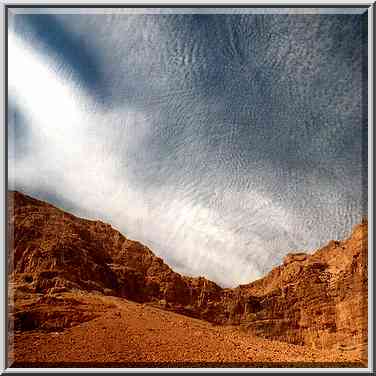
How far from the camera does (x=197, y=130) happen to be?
18.5 feet

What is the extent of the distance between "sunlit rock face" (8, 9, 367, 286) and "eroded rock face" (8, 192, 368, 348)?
9.1 inches

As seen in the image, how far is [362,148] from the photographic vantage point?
17.5 ft

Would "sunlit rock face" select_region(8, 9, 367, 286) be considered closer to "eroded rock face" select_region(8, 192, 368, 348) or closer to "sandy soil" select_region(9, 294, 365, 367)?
"eroded rock face" select_region(8, 192, 368, 348)

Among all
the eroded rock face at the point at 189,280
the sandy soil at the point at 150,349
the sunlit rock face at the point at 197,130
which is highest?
the sunlit rock face at the point at 197,130

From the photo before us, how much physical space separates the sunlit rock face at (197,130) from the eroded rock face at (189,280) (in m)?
0.23

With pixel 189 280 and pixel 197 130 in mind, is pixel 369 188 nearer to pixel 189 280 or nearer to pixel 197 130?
pixel 197 130

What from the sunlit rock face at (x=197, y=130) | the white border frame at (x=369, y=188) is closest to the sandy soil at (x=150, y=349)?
the white border frame at (x=369, y=188)

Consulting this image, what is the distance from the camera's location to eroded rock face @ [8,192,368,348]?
5.34 m

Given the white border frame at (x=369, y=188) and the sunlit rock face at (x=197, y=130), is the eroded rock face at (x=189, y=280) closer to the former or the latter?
the white border frame at (x=369, y=188)

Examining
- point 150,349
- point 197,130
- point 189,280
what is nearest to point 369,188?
point 197,130

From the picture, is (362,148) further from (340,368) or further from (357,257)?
(340,368)

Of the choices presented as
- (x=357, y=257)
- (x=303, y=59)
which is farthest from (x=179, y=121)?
(x=357, y=257)

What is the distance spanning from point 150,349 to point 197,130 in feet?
9.26

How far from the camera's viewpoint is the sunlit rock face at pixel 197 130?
17.7 ft
